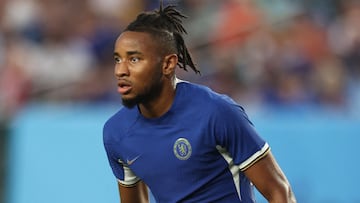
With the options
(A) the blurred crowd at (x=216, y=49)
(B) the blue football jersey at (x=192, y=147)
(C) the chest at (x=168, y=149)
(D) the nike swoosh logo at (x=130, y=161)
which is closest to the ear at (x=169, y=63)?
(B) the blue football jersey at (x=192, y=147)

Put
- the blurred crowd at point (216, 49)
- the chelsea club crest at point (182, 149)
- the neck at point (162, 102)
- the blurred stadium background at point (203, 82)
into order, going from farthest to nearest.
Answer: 1. the blurred crowd at point (216, 49)
2. the blurred stadium background at point (203, 82)
3. the neck at point (162, 102)
4. the chelsea club crest at point (182, 149)

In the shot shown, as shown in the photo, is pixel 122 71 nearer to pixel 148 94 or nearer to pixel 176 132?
pixel 148 94

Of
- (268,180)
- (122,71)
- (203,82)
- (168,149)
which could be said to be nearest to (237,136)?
(268,180)

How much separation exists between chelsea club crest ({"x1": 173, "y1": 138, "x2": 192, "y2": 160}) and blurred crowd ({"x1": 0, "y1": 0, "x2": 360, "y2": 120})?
4731 millimetres

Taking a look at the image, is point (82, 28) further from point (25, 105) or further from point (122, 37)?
point (122, 37)

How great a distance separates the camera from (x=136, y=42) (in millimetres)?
4531

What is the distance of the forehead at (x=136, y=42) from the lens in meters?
4.53

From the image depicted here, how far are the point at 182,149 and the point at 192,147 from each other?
0.06m

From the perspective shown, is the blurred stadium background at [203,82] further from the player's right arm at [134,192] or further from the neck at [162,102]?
the neck at [162,102]

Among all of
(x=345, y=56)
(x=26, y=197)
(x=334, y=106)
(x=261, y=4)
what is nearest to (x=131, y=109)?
(x=26, y=197)

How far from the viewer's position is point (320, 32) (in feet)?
33.7

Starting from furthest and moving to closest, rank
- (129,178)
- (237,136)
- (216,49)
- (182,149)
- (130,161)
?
(216,49), (129,178), (130,161), (182,149), (237,136)

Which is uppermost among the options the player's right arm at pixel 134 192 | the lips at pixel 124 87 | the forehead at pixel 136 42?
the forehead at pixel 136 42

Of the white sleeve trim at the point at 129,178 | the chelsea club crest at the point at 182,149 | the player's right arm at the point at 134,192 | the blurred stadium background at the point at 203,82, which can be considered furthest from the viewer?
the blurred stadium background at the point at 203,82
